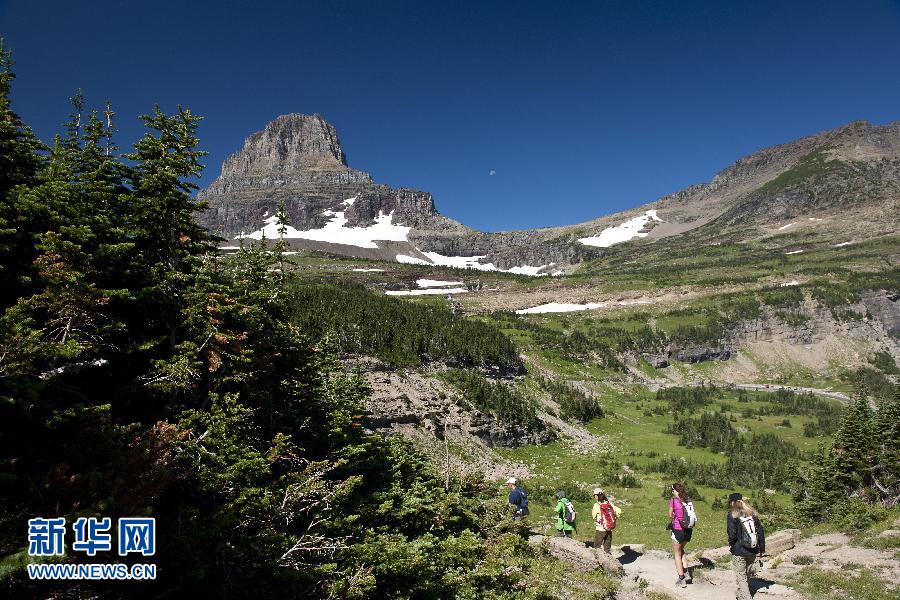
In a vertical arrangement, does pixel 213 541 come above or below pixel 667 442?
above

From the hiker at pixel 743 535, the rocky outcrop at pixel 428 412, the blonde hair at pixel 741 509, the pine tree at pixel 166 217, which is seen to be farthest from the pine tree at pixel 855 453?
the pine tree at pixel 166 217

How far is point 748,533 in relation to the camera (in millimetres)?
10836

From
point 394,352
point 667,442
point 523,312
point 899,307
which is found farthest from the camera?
point 523,312

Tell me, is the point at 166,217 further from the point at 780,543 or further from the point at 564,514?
the point at 780,543

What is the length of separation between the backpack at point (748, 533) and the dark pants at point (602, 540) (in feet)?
19.8

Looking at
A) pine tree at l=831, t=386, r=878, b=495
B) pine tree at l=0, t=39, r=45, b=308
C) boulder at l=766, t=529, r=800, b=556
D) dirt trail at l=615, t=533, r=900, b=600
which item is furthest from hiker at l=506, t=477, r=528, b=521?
pine tree at l=831, t=386, r=878, b=495

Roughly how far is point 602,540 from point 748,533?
21.6 feet

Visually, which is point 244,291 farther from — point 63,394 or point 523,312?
point 523,312

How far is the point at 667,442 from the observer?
56219 millimetres

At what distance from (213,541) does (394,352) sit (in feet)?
142

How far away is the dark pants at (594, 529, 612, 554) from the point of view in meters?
16.1

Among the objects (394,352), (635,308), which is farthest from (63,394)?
(635,308)

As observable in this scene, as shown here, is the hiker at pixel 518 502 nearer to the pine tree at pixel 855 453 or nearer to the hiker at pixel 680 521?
the hiker at pixel 680 521

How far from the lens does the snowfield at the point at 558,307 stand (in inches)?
5669
